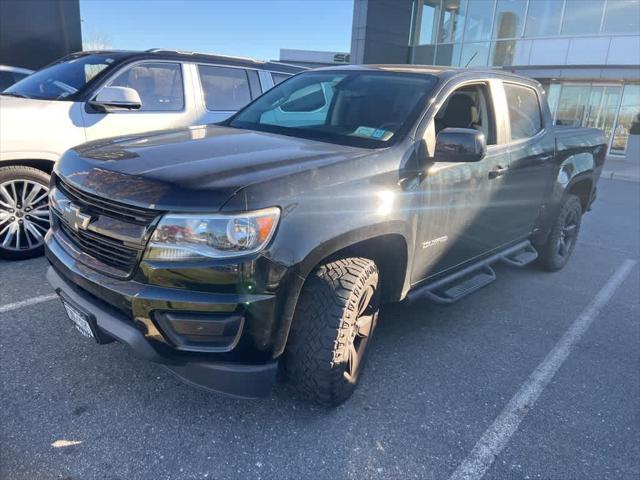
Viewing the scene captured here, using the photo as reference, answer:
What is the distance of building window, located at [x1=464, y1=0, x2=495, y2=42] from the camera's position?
20.1 m

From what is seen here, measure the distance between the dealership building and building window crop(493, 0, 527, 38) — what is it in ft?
0.12

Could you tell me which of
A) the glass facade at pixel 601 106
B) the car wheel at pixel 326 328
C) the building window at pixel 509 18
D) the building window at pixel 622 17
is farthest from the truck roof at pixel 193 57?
the building window at pixel 509 18

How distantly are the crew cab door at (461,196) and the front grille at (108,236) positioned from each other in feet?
5.16

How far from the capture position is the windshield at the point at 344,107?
9.75 ft

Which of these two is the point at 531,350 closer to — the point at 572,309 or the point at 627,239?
the point at 572,309

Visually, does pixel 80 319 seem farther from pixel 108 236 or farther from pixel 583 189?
pixel 583 189

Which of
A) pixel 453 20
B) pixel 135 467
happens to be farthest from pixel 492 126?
pixel 453 20

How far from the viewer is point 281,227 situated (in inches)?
83.4

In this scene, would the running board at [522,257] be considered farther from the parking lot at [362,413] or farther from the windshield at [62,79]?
the windshield at [62,79]

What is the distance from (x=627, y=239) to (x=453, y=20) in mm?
17869

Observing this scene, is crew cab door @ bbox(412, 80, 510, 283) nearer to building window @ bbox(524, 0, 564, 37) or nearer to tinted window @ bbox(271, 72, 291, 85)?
tinted window @ bbox(271, 72, 291, 85)

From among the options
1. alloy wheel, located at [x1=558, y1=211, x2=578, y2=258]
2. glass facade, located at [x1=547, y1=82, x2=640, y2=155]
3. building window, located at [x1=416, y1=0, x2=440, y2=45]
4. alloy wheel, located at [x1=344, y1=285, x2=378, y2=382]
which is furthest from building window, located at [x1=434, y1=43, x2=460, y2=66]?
alloy wheel, located at [x1=344, y1=285, x2=378, y2=382]

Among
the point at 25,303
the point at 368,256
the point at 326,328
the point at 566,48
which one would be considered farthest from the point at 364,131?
the point at 566,48

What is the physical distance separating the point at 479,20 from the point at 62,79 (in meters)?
19.9
